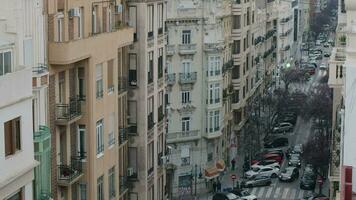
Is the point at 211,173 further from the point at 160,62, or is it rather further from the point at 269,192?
the point at 160,62

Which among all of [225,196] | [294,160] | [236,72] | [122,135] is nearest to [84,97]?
[122,135]

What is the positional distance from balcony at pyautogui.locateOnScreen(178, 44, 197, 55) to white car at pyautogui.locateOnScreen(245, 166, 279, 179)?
1328 cm

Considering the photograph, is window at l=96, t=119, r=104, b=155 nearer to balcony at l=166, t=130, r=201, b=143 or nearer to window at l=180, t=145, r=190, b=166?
balcony at l=166, t=130, r=201, b=143

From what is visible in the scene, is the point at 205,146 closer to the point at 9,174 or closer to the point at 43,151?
the point at 43,151

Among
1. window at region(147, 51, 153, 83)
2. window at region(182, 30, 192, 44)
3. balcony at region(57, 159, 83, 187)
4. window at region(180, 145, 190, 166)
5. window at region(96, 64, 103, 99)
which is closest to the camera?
balcony at region(57, 159, 83, 187)

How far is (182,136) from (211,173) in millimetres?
4492

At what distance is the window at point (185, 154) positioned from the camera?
66312mm

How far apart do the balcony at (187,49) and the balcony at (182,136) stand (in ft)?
21.7

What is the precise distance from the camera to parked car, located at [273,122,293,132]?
90.2 metres

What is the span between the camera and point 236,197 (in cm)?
6241

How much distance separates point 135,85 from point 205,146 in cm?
2566

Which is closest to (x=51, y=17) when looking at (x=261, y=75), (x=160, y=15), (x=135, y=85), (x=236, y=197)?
(x=135, y=85)

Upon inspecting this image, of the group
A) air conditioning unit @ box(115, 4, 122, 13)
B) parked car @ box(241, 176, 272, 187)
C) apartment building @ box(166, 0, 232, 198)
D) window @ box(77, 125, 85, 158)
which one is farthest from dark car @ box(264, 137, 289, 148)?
window @ box(77, 125, 85, 158)

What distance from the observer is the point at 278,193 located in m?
67.8
